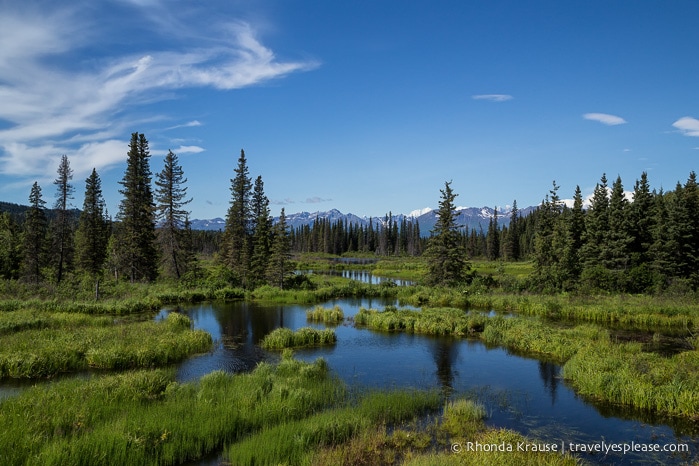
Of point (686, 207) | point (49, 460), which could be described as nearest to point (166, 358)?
point (49, 460)

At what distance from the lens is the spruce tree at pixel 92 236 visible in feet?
170

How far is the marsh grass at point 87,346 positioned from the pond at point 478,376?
1.56 m

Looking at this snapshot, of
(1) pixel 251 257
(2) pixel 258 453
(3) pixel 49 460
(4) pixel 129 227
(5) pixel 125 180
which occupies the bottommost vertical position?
(2) pixel 258 453

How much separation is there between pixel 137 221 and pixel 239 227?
13172 millimetres

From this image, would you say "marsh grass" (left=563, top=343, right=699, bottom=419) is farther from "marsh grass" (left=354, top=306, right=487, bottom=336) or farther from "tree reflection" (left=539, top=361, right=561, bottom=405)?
"marsh grass" (left=354, top=306, right=487, bottom=336)

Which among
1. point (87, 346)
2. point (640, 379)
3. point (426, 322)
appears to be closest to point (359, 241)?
point (426, 322)

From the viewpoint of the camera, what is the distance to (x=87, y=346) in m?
19.7

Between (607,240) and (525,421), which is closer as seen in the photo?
(525,421)

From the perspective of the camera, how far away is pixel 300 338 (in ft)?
80.0

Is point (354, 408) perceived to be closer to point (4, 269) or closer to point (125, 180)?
point (125, 180)

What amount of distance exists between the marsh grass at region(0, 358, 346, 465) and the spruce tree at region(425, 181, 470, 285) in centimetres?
3609

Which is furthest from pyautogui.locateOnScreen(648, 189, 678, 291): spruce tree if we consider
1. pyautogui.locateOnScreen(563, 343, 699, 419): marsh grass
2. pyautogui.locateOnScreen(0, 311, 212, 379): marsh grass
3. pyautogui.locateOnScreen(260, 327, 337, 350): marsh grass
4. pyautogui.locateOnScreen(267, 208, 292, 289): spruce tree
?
pyautogui.locateOnScreen(0, 311, 212, 379): marsh grass

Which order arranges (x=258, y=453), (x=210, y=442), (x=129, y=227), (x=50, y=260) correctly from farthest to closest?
(x=50, y=260) → (x=129, y=227) → (x=210, y=442) → (x=258, y=453)

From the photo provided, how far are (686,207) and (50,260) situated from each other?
251 feet
